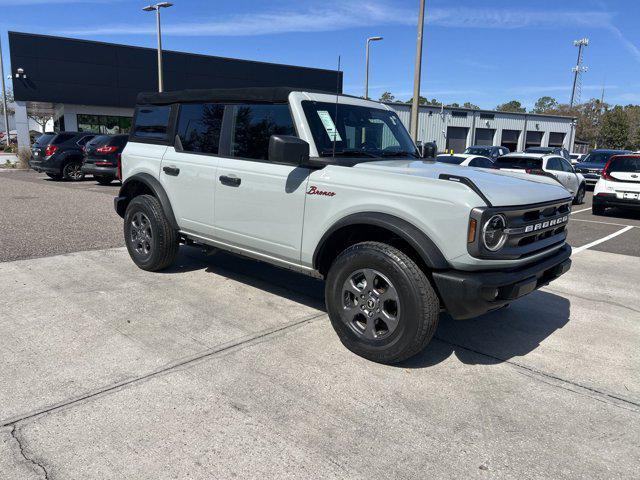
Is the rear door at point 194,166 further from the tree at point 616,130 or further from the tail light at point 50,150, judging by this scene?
the tree at point 616,130

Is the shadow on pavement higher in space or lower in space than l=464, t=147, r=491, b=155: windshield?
lower

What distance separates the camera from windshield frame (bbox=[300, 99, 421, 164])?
13.7ft

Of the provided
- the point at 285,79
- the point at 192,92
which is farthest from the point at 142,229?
the point at 285,79

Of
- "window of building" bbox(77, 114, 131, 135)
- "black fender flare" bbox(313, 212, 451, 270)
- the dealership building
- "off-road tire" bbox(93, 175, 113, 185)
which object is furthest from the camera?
"window of building" bbox(77, 114, 131, 135)

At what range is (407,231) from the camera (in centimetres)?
341

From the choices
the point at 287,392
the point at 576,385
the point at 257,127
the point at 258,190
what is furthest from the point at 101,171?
the point at 576,385

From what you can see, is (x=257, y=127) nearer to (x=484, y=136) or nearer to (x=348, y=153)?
(x=348, y=153)

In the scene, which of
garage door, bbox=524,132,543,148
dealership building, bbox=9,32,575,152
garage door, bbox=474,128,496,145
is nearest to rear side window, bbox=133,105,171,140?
dealership building, bbox=9,32,575,152

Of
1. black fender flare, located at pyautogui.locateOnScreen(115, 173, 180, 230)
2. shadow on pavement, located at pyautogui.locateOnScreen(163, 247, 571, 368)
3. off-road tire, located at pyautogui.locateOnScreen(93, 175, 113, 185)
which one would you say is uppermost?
black fender flare, located at pyautogui.locateOnScreen(115, 173, 180, 230)

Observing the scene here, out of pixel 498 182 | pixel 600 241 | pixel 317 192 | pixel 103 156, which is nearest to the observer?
pixel 498 182

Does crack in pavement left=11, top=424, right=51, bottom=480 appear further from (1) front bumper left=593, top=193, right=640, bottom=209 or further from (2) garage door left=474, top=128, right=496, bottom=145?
(2) garage door left=474, top=128, right=496, bottom=145

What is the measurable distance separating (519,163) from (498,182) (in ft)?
38.2

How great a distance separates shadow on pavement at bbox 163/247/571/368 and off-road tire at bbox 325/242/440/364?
0.25 metres

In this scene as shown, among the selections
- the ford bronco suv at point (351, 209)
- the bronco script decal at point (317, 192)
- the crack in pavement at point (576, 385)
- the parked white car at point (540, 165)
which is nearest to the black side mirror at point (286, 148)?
the ford bronco suv at point (351, 209)
